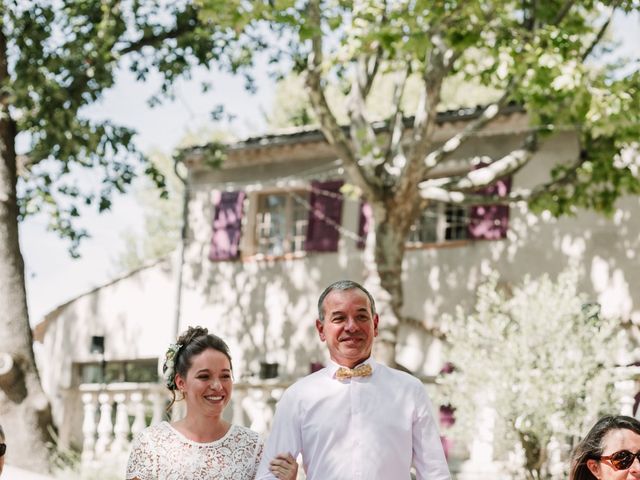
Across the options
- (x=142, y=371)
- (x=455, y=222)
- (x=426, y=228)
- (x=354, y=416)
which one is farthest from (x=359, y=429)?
(x=142, y=371)

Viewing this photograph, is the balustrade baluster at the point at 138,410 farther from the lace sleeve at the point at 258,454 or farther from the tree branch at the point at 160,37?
the lace sleeve at the point at 258,454

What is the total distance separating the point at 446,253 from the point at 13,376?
303 inches

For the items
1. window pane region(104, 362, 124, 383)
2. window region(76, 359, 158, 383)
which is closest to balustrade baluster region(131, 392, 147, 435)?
window region(76, 359, 158, 383)

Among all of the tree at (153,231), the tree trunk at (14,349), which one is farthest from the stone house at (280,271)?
the tree at (153,231)

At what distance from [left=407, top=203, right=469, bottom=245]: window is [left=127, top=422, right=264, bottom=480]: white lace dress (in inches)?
540

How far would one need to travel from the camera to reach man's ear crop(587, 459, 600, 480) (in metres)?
3.79

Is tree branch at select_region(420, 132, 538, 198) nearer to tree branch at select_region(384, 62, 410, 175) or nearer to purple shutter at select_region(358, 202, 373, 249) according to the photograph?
tree branch at select_region(384, 62, 410, 175)

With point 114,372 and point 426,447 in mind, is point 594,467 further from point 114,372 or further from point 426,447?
point 114,372

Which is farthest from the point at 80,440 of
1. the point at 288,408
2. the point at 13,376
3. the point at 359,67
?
the point at 288,408

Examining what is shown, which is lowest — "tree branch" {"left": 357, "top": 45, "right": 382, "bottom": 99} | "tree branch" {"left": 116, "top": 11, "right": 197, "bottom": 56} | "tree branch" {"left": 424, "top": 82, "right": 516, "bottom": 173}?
Result: "tree branch" {"left": 424, "top": 82, "right": 516, "bottom": 173}

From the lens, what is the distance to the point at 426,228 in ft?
62.5

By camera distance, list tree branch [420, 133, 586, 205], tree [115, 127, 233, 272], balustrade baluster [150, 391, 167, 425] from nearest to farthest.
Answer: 1. tree branch [420, 133, 586, 205]
2. balustrade baluster [150, 391, 167, 425]
3. tree [115, 127, 233, 272]

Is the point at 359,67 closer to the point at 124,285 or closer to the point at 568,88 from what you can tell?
the point at 568,88

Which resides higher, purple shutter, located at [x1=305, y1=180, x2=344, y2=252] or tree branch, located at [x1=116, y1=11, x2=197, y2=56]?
tree branch, located at [x1=116, y1=11, x2=197, y2=56]
